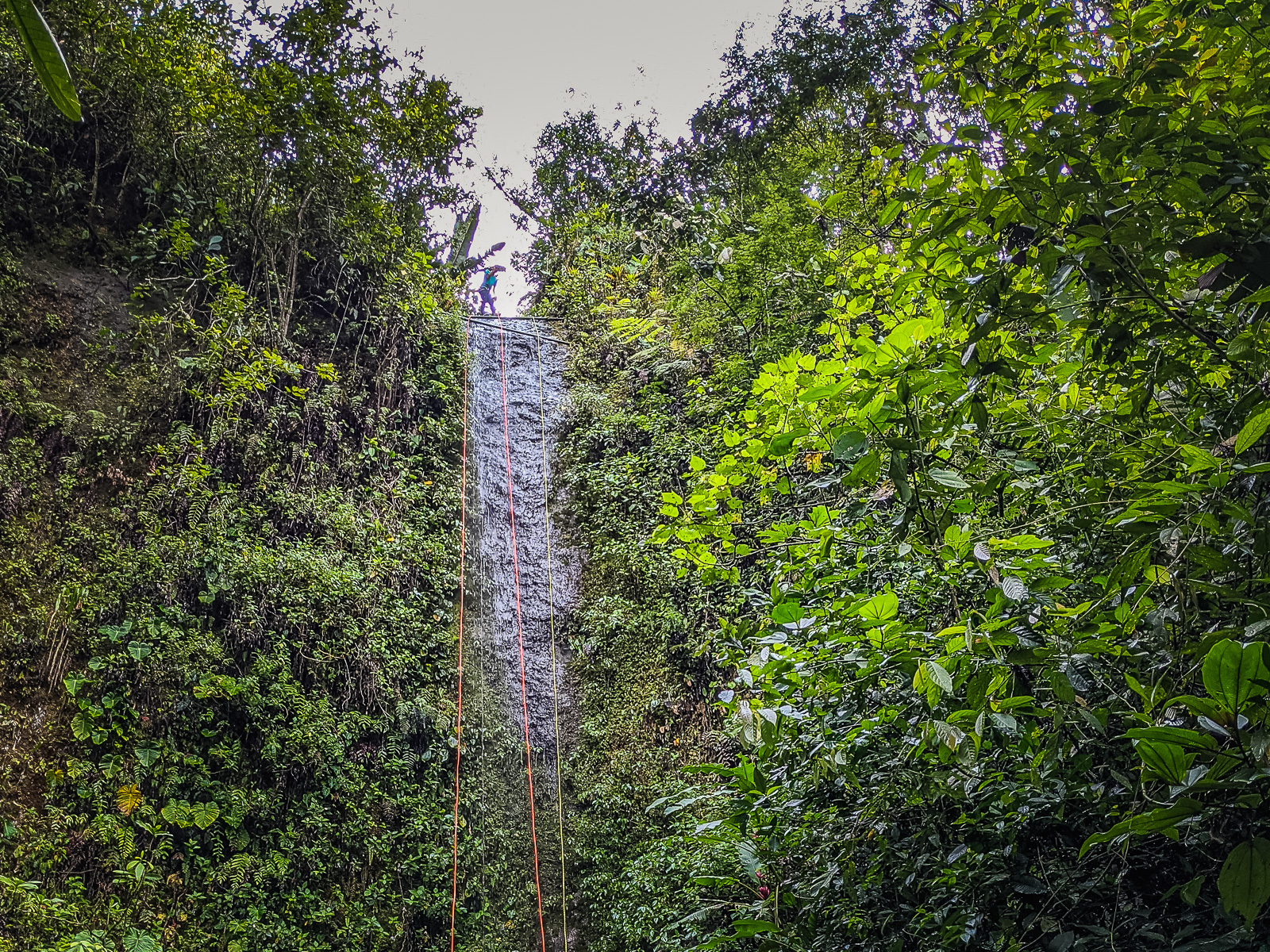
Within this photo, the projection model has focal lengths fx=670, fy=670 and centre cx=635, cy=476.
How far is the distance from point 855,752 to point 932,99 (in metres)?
8.30

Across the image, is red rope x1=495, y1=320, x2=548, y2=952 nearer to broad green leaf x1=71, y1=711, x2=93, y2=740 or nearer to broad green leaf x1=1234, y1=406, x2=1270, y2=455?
broad green leaf x1=71, y1=711, x2=93, y2=740

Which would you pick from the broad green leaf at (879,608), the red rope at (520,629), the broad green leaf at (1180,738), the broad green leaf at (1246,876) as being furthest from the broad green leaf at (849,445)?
the red rope at (520,629)

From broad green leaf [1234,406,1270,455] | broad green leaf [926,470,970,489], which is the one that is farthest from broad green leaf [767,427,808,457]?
broad green leaf [1234,406,1270,455]

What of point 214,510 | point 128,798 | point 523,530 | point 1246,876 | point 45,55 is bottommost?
point 128,798

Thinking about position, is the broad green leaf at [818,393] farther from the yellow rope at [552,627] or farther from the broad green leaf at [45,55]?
the yellow rope at [552,627]

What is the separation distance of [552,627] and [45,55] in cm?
684

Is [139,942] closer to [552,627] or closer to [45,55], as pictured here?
[45,55]

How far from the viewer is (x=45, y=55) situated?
0.70 meters

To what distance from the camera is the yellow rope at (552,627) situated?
5.26m

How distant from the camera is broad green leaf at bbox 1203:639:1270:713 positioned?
0.77 m

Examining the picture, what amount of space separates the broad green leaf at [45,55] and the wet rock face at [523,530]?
6213 mm

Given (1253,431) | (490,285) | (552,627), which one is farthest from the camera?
(490,285)

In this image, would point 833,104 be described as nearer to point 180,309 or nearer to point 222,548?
point 180,309

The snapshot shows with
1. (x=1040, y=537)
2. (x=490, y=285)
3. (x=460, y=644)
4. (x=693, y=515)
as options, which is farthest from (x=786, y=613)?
(x=490, y=285)
